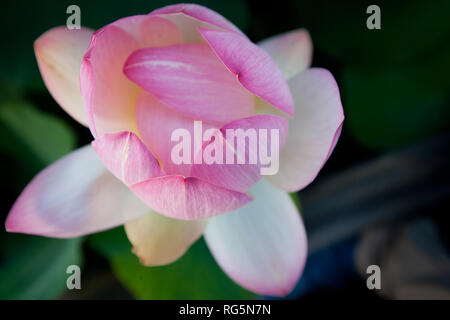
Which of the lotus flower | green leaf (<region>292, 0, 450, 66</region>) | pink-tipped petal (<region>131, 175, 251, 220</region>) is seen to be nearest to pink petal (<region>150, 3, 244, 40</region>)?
the lotus flower

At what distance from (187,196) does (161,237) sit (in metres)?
0.08

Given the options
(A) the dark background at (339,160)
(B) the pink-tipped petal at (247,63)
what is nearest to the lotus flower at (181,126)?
(B) the pink-tipped petal at (247,63)

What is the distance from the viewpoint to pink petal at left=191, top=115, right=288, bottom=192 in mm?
296

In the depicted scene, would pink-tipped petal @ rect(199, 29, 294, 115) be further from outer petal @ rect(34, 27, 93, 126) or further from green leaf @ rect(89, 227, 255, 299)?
green leaf @ rect(89, 227, 255, 299)

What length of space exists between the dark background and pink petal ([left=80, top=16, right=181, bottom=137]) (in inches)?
6.0

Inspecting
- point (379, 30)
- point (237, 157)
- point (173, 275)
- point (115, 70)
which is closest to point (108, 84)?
point (115, 70)

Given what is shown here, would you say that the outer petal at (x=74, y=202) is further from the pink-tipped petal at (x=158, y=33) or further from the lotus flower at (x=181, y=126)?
the pink-tipped petal at (x=158, y=33)

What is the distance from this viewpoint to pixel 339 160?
0.65 meters

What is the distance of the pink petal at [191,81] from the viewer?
32cm

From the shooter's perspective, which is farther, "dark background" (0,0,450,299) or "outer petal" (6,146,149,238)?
"dark background" (0,0,450,299)

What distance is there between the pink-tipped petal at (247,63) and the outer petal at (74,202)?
0.14 metres

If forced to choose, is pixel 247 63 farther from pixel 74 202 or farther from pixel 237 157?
pixel 74 202

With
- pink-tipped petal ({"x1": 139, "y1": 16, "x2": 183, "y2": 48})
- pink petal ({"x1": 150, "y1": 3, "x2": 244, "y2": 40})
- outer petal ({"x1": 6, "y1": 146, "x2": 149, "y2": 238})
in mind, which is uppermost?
pink petal ({"x1": 150, "y1": 3, "x2": 244, "y2": 40})
